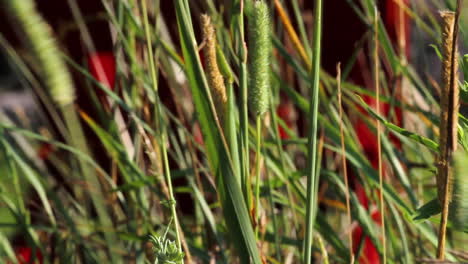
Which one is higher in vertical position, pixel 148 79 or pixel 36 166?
pixel 148 79

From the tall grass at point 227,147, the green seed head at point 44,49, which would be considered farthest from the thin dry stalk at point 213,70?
the green seed head at point 44,49

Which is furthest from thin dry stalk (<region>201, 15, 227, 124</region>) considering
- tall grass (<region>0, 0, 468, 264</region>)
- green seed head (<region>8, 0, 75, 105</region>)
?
green seed head (<region>8, 0, 75, 105</region>)

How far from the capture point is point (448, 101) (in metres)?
0.39

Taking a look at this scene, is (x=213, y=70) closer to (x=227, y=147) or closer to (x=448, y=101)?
(x=227, y=147)

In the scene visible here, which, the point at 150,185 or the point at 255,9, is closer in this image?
the point at 255,9

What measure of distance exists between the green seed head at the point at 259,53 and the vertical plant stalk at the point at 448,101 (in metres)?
0.15

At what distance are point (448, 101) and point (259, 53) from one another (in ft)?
0.51

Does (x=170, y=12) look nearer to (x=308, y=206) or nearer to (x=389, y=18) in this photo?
(x=389, y=18)

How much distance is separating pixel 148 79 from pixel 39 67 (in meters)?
0.55

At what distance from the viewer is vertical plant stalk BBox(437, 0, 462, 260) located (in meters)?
0.37

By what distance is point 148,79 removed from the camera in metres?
0.83

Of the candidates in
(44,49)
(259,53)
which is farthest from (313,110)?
(44,49)

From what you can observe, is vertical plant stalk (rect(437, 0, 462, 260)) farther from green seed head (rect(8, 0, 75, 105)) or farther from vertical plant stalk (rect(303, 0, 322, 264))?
green seed head (rect(8, 0, 75, 105))

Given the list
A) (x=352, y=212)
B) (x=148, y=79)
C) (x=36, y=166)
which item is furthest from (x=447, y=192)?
(x=36, y=166)
